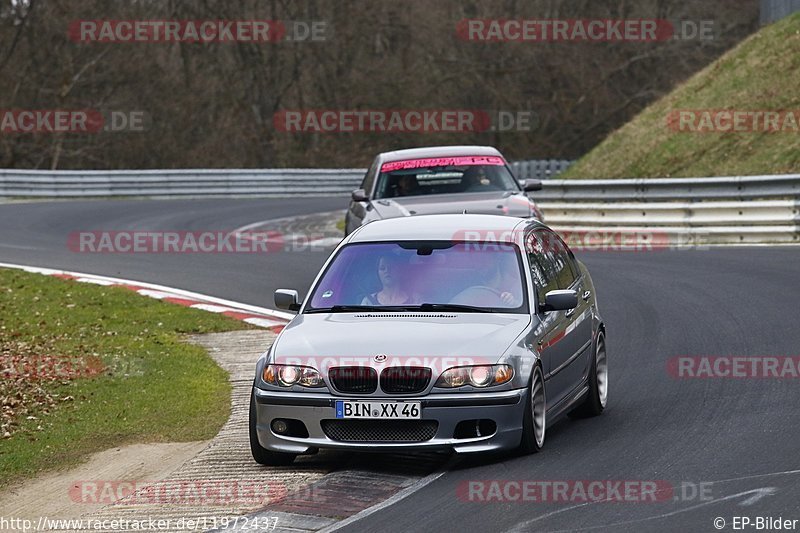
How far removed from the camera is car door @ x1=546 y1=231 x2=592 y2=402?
911 cm

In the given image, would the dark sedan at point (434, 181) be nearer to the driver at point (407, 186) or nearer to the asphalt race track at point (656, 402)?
the driver at point (407, 186)

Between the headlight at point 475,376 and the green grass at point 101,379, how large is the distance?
94.0 inches

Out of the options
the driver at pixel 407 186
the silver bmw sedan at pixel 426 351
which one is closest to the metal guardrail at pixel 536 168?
the driver at pixel 407 186

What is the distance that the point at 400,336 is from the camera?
8258mm

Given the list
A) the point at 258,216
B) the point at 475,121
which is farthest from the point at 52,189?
the point at 475,121

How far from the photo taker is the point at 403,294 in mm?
9055

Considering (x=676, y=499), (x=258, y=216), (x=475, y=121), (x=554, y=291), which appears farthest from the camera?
(x=475, y=121)

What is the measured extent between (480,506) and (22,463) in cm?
336

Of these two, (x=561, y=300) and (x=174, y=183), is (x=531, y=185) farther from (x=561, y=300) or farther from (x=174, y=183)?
(x=174, y=183)

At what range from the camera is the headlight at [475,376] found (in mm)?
8039

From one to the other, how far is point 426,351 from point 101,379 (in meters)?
4.60

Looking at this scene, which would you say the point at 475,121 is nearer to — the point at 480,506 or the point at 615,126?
the point at 615,126

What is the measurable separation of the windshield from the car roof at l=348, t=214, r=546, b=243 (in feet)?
0.23

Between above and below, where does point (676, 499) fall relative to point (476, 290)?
below
